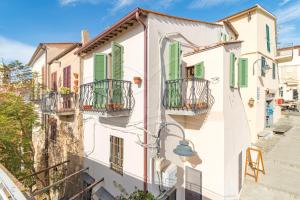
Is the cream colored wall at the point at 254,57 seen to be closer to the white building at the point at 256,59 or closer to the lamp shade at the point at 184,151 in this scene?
the white building at the point at 256,59

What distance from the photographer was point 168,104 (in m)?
7.29

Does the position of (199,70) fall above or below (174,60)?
below

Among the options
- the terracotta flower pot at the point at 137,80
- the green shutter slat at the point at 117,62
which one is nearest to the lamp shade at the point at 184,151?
the terracotta flower pot at the point at 137,80

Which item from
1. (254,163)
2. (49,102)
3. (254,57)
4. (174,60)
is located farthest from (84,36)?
(254,163)

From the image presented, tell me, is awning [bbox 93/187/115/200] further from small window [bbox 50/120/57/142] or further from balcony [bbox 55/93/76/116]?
small window [bbox 50/120/57/142]

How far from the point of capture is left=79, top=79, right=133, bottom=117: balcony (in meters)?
6.85

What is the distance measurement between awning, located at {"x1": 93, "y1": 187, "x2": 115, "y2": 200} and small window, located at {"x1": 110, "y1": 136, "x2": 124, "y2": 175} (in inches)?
48.6

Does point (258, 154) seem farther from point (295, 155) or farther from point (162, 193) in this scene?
point (162, 193)

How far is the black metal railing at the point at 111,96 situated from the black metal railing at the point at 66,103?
371 cm

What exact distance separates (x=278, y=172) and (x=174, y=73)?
753 cm

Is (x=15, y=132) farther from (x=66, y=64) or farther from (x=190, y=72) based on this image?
(x=190, y=72)

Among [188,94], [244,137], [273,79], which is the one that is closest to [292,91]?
[273,79]

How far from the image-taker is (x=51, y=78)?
15.4 metres

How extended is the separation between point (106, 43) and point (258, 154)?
9.14m
